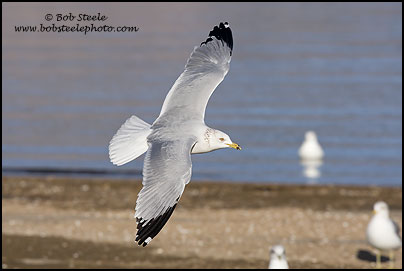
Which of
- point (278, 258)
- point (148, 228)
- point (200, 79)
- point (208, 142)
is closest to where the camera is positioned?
point (148, 228)

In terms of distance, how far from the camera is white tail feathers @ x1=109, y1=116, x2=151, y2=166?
20.7 feet

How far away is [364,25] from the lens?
143 ft

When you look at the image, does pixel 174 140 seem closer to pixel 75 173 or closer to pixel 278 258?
pixel 278 258

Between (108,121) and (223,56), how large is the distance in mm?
14834

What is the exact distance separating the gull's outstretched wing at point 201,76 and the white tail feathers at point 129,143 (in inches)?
7.9

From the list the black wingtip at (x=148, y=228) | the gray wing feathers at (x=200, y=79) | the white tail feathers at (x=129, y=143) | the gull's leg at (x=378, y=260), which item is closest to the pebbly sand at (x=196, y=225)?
the gull's leg at (x=378, y=260)

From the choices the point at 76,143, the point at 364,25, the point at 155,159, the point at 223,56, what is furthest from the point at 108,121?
the point at 364,25

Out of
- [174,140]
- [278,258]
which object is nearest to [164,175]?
[174,140]

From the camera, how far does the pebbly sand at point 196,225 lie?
12.6 m

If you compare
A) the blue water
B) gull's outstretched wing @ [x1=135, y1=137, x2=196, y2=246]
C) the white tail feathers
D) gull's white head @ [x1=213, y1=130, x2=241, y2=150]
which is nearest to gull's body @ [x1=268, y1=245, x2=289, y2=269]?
the white tail feathers

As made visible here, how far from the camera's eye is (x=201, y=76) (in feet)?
23.9

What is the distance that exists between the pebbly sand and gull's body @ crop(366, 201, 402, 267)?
0.48 meters

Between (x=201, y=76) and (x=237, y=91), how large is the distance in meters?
19.3

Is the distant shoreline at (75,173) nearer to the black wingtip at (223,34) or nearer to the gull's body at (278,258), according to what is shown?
the gull's body at (278,258)
